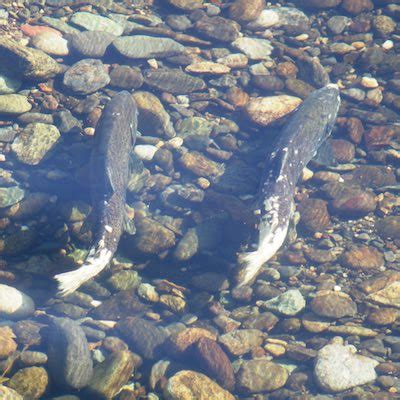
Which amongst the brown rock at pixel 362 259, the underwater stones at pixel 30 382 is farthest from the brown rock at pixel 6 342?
the brown rock at pixel 362 259

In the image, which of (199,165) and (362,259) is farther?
(199,165)

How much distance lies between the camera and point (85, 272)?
5758 mm

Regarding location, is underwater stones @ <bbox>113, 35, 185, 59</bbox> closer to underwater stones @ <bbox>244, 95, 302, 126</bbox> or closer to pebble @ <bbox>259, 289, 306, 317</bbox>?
underwater stones @ <bbox>244, 95, 302, 126</bbox>

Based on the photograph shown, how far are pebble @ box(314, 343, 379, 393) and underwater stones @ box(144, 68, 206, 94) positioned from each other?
498 centimetres

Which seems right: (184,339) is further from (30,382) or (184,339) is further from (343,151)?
(343,151)

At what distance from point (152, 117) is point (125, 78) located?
3.19ft

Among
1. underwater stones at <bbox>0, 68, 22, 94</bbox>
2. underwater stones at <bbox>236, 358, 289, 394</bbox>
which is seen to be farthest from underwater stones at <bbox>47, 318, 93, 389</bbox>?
underwater stones at <bbox>0, 68, 22, 94</bbox>

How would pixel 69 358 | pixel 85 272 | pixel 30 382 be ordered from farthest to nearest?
pixel 85 272
pixel 69 358
pixel 30 382

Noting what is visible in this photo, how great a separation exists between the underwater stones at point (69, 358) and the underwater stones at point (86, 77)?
4.16m

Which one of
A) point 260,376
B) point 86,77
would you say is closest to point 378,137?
point 260,376

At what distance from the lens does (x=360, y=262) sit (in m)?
6.95

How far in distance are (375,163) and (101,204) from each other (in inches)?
188

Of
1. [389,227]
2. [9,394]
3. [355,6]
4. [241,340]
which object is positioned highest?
[355,6]

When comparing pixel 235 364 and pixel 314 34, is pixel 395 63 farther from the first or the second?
pixel 235 364
